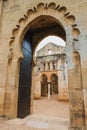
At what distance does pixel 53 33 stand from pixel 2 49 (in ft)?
9.44

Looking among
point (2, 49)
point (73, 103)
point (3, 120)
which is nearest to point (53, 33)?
point (2, 49)

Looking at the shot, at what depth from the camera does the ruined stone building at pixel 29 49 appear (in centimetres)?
358

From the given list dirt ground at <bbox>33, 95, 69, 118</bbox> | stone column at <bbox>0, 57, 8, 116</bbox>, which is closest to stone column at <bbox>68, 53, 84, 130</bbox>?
stone column at <bbox>0, 57, 8, 116</bbox>

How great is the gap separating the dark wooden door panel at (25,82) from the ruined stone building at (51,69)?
10830mm

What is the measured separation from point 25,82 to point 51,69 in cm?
1376

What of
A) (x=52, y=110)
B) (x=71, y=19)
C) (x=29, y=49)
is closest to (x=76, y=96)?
(x=71, y=19)

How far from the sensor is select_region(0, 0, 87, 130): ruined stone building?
3580 mm

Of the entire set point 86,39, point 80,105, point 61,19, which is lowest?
point 80,105

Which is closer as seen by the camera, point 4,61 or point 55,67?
point 4,61

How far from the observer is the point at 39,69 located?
19.8 m

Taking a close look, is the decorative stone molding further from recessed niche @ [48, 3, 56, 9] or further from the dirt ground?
the dirt ground

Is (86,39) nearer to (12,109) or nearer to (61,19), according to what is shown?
(61,19)

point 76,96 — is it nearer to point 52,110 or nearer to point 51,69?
point 52,110

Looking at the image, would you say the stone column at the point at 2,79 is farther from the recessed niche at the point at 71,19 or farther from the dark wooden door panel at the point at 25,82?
the recessed niche at the point at 71,19
